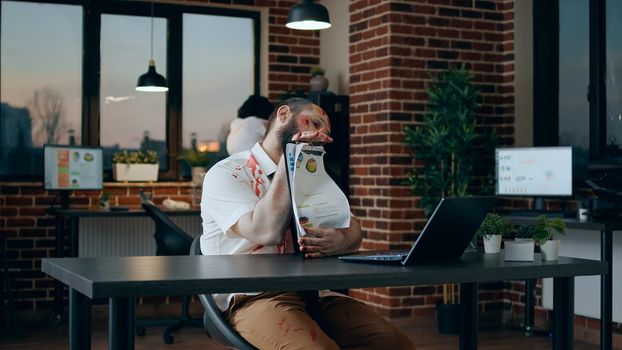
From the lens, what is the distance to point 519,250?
2.79m

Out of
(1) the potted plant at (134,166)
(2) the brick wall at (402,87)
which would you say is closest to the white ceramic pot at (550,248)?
(2) the brick wall at (402,87)

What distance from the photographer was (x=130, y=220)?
7023 millimetres

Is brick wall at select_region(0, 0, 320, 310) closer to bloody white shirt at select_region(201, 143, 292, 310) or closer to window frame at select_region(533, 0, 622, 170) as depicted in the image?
window frame at select_region(533, 0, 622, 170)

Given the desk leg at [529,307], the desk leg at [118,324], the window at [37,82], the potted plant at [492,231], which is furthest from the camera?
the window at [37,82]

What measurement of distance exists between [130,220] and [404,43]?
2481 millimetres

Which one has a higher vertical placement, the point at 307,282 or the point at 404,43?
the point at 404,43

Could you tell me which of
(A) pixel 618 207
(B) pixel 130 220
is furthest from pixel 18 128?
(A) pixel 618 207

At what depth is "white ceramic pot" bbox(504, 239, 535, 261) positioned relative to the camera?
2795mm

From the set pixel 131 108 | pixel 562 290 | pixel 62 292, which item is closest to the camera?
pixel 562 290

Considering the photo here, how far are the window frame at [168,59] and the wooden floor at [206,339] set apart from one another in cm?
140

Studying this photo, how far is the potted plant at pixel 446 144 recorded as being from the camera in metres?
5.90

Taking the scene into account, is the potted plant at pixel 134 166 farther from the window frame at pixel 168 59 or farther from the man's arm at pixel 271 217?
the man's arm at pixel 271 217

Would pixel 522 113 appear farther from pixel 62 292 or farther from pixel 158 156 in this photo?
pixel 62 292

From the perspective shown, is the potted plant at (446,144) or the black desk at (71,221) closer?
the potted plant at (446,144)
